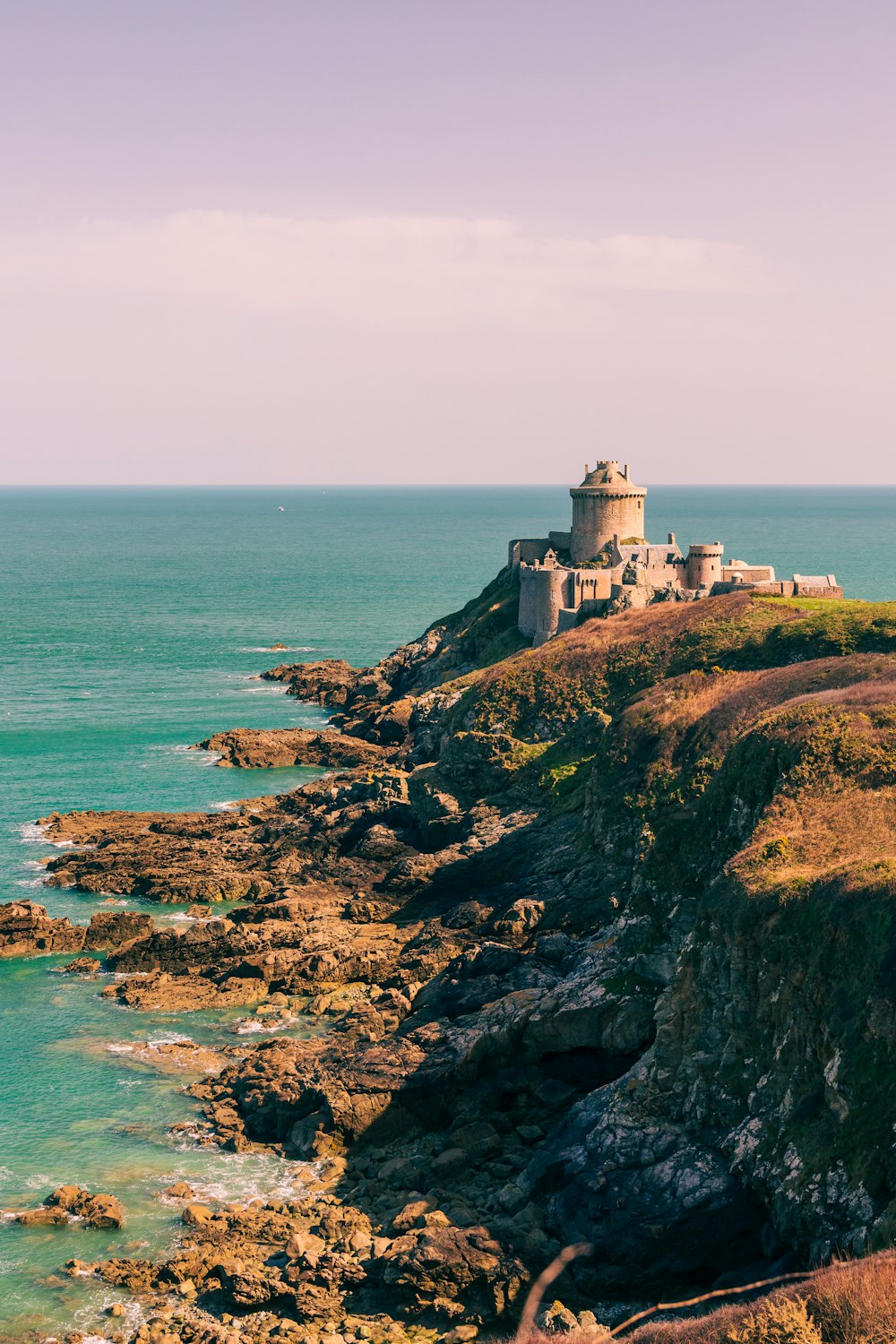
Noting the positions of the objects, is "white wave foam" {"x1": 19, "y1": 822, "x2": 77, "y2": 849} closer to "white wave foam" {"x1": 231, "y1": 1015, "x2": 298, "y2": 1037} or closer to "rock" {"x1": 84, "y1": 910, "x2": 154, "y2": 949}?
"rock" {"x1": 84, "y1": 910, "x2": 154, "y2": 949}

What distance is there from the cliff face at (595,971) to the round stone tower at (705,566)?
32.3ft

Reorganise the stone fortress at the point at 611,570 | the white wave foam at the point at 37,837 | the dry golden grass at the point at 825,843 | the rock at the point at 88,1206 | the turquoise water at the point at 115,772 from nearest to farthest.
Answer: the dry golden grass at the point at 825,843 → the rock at the point at 88,1206 → the turquoise water at the point at 115,772 → the white wave foam at the point at 37,837 → the stone fortress at the point at 611,570

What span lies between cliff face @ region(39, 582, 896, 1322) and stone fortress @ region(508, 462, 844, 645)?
757cm

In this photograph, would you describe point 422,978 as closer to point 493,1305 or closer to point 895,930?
point 493,1305

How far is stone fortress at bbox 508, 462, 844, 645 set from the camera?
7231 cm

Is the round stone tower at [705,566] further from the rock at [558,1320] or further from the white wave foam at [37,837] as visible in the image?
the rock at [558,1320]

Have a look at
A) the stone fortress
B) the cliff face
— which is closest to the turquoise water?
the cliff face

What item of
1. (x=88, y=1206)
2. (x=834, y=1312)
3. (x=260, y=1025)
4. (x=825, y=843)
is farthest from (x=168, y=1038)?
(x=834, y=1312)

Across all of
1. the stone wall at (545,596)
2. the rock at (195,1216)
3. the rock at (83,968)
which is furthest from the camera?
the stone wall at (545,596)

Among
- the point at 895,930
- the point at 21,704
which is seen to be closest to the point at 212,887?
the point at 895,930

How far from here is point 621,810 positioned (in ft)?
152

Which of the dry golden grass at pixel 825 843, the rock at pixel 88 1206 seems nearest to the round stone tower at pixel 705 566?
the dry golden grass at pixel 825 843

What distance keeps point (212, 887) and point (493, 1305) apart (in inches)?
1268

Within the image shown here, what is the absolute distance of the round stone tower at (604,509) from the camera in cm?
8169
